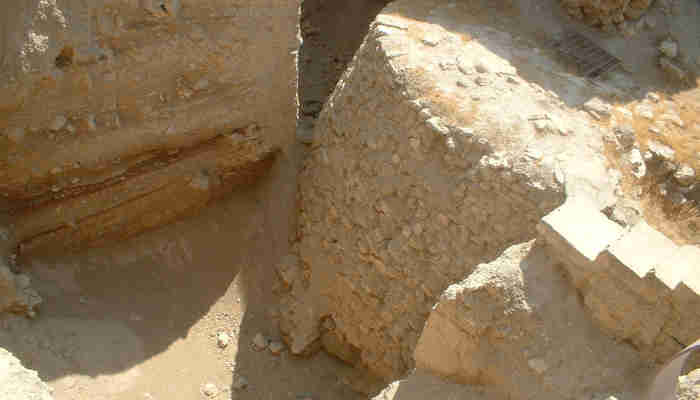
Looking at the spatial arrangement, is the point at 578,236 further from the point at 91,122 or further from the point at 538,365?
the point at 91,122

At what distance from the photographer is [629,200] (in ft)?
15.1

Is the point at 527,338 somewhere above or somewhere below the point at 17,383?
above

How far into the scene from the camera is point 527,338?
346cm

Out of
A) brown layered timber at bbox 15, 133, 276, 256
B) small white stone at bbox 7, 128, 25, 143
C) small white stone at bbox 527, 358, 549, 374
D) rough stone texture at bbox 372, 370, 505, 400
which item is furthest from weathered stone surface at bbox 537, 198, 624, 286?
small white stone at bbox 7, 128, 25, 143

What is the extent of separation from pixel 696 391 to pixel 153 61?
15.0 feet

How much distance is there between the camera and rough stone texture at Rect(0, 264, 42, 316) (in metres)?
4.78

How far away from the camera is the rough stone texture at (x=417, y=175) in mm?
4625

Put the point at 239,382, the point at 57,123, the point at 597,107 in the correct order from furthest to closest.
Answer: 1. the point at 239,382
2. the point at 597,107
3. the point at 57,123

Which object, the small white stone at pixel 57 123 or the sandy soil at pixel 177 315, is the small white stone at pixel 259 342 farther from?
the small white stone at pixel 57 123

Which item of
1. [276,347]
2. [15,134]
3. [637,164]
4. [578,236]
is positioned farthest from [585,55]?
[15,134]

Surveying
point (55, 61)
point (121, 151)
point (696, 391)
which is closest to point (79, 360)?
point (121, 151)

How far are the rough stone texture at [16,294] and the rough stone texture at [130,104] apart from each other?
52 cm

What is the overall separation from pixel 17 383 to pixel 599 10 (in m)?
6.83

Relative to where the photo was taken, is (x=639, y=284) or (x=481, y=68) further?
(x=481, y=68)
